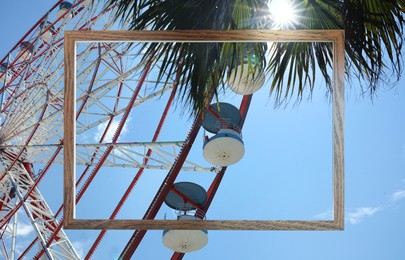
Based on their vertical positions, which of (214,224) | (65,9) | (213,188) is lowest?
(214,224)

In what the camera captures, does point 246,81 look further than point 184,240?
No

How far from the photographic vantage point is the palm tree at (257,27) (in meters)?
4.79

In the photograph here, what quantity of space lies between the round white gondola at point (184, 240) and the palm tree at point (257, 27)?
4868 millimetres

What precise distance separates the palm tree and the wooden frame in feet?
0.86

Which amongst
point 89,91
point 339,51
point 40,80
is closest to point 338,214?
point 339,51

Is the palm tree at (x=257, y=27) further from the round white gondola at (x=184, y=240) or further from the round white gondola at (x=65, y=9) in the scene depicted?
the round white gondola at (x=65, y=9)

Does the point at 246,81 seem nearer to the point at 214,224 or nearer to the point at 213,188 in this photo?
the point at 214,224

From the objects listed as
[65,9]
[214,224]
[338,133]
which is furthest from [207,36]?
[65,9]

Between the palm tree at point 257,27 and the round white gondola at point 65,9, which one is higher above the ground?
the round white gondola at point 65,9

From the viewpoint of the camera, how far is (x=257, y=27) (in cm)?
488

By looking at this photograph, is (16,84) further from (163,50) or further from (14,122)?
(163,50)

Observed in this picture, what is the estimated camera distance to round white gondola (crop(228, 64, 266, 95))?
509 centimetres

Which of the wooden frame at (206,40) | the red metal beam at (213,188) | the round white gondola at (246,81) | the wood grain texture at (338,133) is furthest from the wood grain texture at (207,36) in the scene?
the red metal beam at (213,188)

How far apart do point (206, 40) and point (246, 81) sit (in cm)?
62
